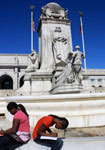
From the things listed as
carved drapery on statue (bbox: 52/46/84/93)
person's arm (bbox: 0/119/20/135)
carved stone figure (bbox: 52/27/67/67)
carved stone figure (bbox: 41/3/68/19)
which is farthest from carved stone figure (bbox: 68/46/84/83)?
carved stone figure (bbox: 41/3/68/19)

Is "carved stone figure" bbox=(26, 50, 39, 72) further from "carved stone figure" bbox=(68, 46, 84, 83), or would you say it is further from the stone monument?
"carved stone figure" bbox=(68, 46, 84, 83)

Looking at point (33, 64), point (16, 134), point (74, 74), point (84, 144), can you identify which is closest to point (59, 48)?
point (33, 64)

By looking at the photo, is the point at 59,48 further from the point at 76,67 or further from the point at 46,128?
the point at 46,128

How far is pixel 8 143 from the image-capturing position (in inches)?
84.4

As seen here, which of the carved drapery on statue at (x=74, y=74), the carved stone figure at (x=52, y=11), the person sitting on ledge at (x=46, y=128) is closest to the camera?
the person sitting on ledge at (x=46, y=128)

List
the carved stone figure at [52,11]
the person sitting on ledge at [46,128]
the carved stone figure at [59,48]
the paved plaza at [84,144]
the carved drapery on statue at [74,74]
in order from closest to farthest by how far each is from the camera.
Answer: the person sitting on ledge at [46,128] → the paved plaza at [84,144] → the carved drapery on statue at [74,74] → the carved stone figure at [59,48] → the carved stone figure at [52,11]

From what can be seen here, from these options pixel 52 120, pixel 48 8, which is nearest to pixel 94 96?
pixel 52 120

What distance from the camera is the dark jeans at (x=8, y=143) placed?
2.11 m

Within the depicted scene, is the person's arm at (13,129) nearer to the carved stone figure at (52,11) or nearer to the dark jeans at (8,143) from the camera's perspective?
the dark jeans at (8,143)

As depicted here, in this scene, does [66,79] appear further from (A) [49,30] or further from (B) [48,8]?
(B) [48,8]

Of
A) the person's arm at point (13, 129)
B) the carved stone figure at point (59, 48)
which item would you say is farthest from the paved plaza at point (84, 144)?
the carved stone figure at point (59, 48)

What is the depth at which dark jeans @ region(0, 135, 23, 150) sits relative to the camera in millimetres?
2107

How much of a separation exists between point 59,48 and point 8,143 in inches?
392

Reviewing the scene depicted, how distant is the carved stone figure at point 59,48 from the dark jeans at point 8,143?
29.7 ft
